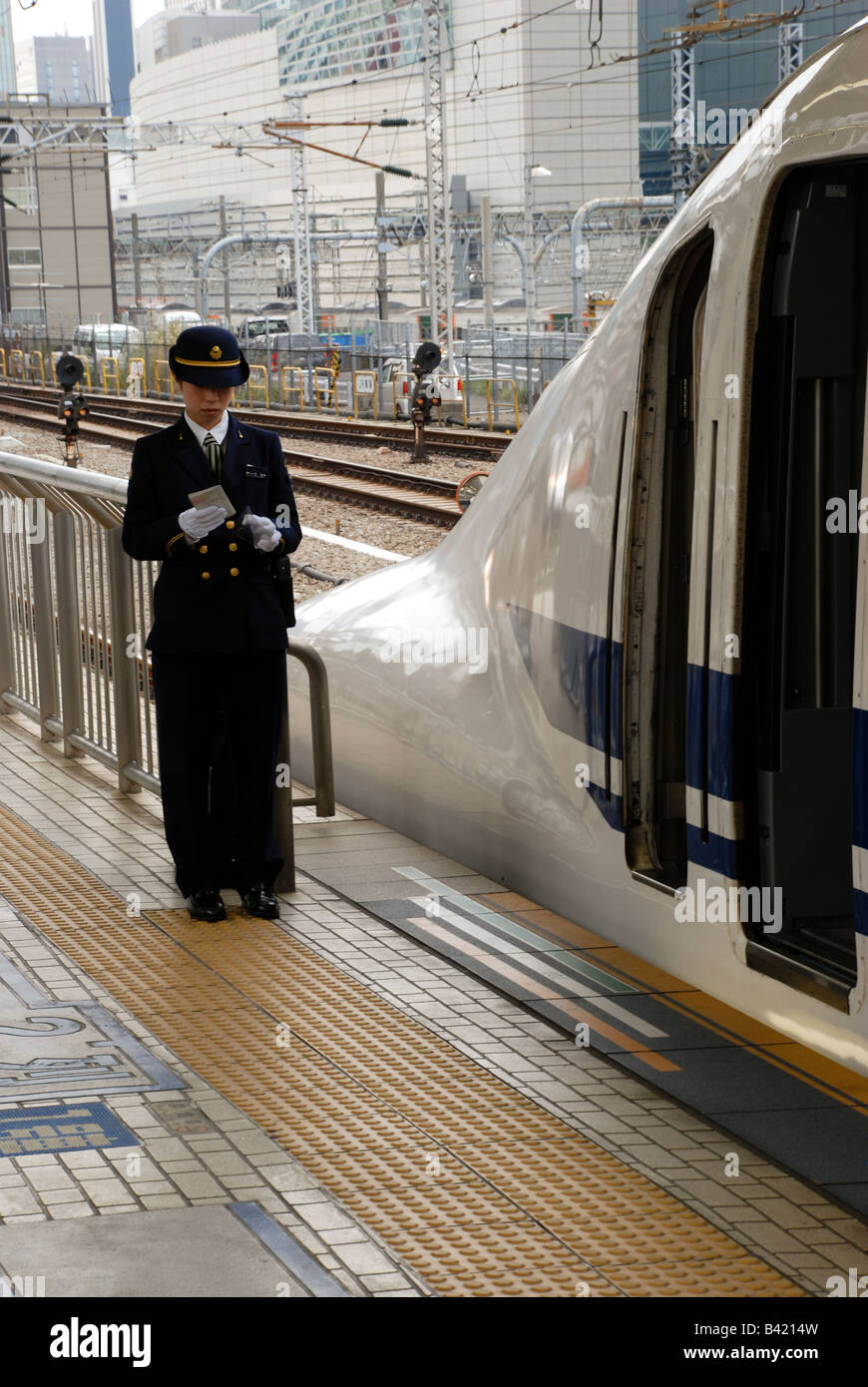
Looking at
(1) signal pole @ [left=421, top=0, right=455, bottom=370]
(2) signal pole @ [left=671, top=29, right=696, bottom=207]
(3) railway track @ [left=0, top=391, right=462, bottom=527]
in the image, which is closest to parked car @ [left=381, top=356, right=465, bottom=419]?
(1) signal pole @ [left=421, top=0, right=455, bottom=370]

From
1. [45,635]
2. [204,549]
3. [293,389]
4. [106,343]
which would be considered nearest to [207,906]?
[204,549]

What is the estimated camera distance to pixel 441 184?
34688mm

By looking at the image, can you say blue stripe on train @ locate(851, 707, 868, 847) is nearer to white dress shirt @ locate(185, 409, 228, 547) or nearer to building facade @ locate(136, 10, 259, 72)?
white dress shirt @ locate(185, 409, 228, 547)

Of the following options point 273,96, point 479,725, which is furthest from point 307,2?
point 479,725

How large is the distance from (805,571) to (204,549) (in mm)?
1966

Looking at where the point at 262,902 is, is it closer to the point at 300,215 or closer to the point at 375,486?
the point at 375,486

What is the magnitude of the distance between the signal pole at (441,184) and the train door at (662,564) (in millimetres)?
28867

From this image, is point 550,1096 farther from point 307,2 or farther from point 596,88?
point 307,2

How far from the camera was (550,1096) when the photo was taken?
13.0 feet

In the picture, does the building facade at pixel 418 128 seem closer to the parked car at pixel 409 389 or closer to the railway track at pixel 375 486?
the parked car at pixel 409 389

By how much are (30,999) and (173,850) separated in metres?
0.89

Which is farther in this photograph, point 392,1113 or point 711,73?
point 711,73

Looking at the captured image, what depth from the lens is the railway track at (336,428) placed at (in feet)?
82.0

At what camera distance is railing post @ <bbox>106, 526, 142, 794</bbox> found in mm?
6734
